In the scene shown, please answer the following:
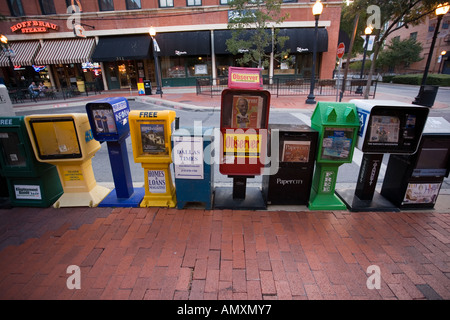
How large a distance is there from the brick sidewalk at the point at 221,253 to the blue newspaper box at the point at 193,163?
310mm

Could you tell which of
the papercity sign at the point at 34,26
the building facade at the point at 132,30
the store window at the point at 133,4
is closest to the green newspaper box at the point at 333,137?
the building facade at the point at 132,30

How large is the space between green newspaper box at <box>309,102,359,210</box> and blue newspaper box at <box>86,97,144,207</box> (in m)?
3.04

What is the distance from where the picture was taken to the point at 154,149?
3688 mm

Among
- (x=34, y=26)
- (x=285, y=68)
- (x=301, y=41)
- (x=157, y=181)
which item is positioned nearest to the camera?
(x=157, y=181)

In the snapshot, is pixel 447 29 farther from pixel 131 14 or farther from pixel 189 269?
pixel 189 269

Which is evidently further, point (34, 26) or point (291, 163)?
point (34, 26)

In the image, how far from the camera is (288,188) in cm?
389

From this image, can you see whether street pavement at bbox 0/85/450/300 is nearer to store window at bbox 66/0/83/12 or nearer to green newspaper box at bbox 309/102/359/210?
green newspaper box at bbox 309/102/359/210

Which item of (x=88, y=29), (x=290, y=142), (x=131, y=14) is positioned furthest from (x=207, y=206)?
(x=88, y=29)

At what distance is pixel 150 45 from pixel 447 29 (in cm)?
3817

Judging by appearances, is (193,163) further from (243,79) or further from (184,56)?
(184,56)

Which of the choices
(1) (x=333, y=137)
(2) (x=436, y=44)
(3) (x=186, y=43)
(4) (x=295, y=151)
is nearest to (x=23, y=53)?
(3) (x=186, y=43)

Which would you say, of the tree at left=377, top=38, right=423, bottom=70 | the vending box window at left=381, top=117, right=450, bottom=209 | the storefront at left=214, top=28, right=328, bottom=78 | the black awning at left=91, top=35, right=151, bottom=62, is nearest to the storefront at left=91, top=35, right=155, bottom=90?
the black awning at left=91, top=35, right=151, bottom=62

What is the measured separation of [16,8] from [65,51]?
228 inches
